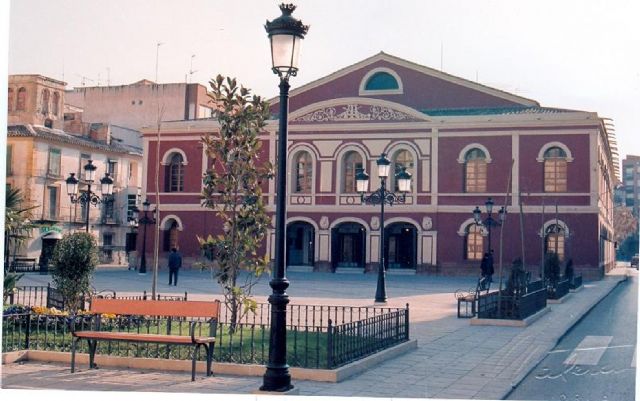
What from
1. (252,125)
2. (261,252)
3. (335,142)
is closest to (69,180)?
(252,125)

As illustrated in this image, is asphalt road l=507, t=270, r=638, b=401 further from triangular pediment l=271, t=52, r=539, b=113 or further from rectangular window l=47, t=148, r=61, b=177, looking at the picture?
triangular pediment l=271, t=52, r=539, b=113

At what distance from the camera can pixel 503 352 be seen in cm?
1248

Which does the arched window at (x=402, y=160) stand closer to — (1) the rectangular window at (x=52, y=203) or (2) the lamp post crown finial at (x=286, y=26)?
(1) the rectangular window at (x=52, y=203)

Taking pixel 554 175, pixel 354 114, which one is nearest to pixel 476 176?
pixel 554 175

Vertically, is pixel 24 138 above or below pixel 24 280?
above

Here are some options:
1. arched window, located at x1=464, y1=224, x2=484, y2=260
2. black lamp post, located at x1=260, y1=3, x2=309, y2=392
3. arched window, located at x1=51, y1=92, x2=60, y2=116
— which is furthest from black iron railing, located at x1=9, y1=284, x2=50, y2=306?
arched window, located at x1=464, y1=224, x2=484, y2=260

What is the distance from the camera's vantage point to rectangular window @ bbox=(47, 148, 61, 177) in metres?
23.1

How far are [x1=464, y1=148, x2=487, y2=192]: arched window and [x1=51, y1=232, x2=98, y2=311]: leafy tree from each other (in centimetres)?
2516

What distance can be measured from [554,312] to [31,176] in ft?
48.9

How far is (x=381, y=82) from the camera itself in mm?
38250

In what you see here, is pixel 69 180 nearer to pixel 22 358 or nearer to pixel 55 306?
pixel 55 306

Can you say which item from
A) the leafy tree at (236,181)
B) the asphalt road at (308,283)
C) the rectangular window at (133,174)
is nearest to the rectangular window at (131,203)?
the rectangular window at (133,174)

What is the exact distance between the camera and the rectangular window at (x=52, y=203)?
76.4 feet

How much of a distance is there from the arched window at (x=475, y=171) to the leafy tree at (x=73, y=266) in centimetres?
2516
